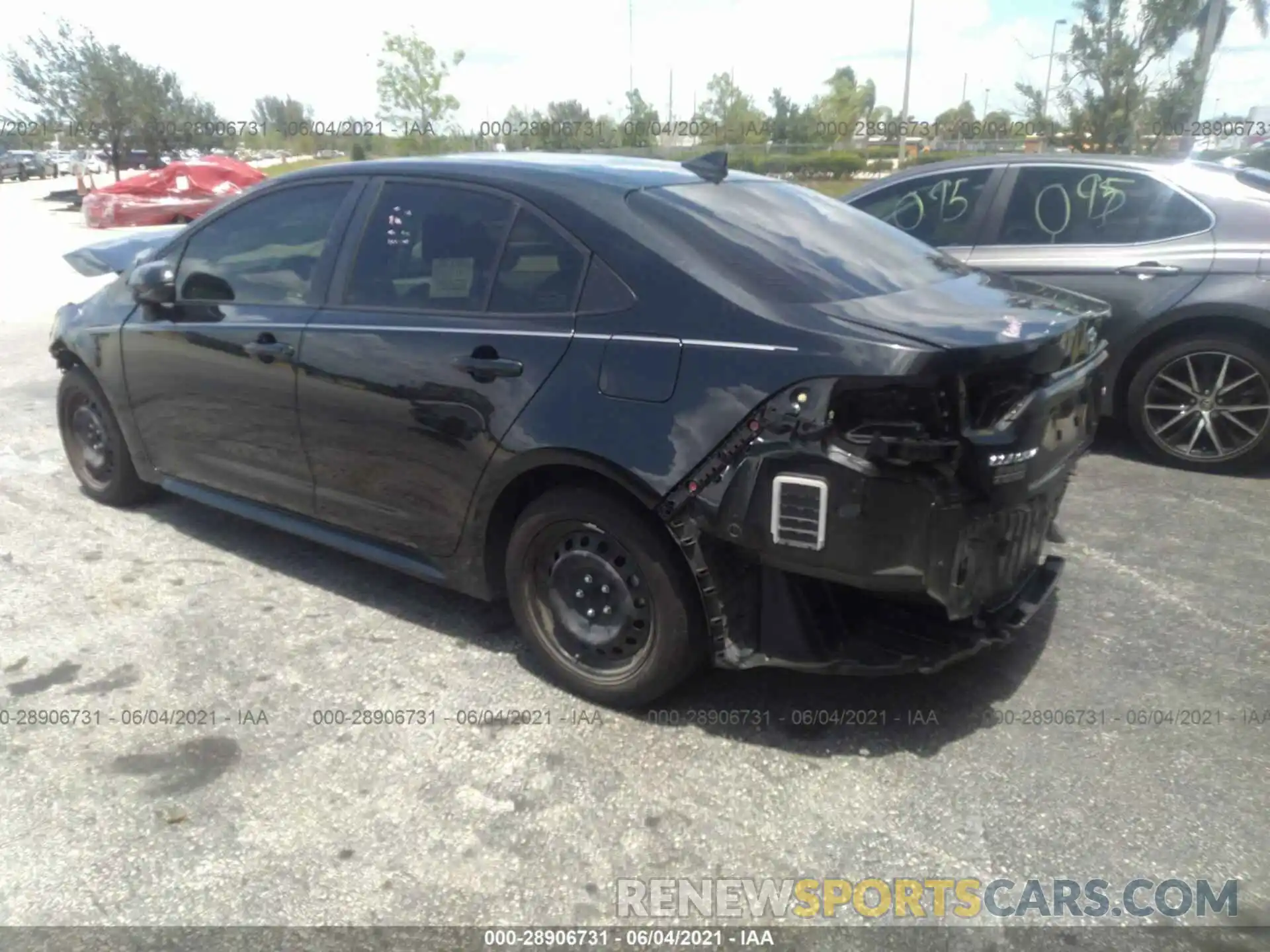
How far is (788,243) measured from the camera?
3197mm

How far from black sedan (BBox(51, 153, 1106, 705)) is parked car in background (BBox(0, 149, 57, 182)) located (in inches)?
2041

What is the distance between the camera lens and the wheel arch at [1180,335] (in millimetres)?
5227

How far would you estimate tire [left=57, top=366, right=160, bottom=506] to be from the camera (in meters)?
4.93

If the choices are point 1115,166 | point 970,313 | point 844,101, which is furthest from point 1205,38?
point 844,101

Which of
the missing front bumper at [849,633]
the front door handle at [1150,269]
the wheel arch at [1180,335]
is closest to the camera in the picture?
the missing front bumper at [849,633]

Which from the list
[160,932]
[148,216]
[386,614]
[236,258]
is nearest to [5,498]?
[236,258]

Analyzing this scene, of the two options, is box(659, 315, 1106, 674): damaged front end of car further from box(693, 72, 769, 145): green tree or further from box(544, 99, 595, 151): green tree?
box(693, 72, 769, 145): green tree

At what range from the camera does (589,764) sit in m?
3.01

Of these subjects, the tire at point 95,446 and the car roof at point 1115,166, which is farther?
the car roof at point 1115,166

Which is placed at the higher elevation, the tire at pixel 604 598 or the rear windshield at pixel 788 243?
the rear windshield at pixel 788 243

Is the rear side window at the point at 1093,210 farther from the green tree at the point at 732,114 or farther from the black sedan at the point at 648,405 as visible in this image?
the green tree at the point at 732,114

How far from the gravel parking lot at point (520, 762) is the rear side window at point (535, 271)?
50.3 inches

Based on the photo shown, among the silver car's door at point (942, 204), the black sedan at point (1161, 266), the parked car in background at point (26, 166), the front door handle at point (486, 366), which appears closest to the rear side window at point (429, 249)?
the front door handle at point (486, 366)

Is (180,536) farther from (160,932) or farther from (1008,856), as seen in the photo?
(1008,856)
